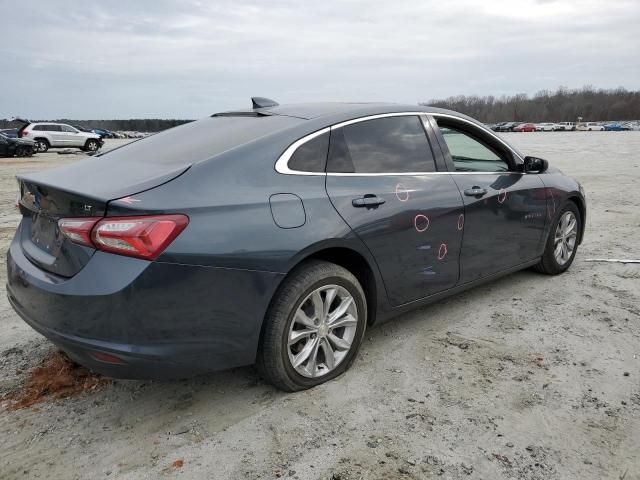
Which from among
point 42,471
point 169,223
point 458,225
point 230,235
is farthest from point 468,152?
point 42,471

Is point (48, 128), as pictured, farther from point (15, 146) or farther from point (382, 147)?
point (382, 147)

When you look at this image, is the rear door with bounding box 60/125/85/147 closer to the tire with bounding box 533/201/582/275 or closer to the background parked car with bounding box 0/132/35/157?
the background parked car with bounding box 0/132/35/157

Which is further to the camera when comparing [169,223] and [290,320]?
[290,320]

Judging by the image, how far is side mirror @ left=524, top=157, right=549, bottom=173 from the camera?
4.40 m

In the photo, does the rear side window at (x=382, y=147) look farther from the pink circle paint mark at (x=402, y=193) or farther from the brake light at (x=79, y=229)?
the brake light at (x=79, y=229)

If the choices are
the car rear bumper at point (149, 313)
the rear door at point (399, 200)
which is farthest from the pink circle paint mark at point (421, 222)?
the car rear bumper at point (149, 313)

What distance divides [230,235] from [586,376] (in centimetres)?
227

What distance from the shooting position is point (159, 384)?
313 centimetres

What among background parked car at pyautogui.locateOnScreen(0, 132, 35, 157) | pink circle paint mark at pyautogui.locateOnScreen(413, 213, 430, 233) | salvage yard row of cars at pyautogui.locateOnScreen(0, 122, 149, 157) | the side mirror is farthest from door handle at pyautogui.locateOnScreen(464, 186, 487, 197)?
salvage yard row of cars at pyautogui.locateOnScreen(0, 122, 149, 157)

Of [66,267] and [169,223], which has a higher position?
[169,223]

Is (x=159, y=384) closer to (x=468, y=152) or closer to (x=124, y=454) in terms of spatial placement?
(x=124, y=454)

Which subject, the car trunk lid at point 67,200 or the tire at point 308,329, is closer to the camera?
the car trunk lid at point 67,200

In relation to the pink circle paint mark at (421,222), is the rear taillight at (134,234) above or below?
above

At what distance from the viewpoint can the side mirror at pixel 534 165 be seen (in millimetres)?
4398
